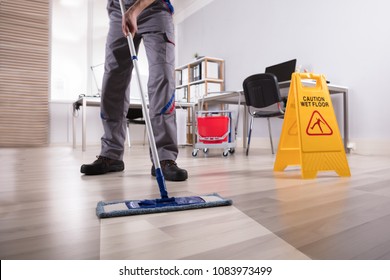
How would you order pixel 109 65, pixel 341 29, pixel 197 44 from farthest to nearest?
pixel 197 44
pixel 341 29
pixel 109 65

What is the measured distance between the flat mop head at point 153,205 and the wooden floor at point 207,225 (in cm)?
2

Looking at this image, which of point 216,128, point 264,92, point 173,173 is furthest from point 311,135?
point 216,128

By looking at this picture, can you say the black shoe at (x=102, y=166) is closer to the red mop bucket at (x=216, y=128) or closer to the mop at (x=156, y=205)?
the mop at (x=156, y=205)

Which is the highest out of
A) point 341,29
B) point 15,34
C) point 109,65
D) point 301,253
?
point 15,34

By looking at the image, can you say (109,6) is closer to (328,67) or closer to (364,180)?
(364,180)

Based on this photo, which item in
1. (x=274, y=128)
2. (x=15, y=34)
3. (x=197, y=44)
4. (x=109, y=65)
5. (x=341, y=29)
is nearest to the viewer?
(x=109, y=65)

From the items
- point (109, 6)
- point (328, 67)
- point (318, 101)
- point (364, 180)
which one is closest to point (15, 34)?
point (109, 6)

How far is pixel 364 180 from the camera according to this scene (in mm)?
1460

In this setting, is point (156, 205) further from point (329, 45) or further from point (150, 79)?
point (329, 45)

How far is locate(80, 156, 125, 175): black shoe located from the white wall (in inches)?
104

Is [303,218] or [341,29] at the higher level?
[341,29]

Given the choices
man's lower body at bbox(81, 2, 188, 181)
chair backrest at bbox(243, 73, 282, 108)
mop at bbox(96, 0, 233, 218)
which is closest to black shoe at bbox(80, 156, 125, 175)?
man's lower body at bbox(81, 2, 188, 181)

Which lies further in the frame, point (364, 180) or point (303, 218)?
point (364, 180)

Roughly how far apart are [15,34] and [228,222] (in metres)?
5.85
